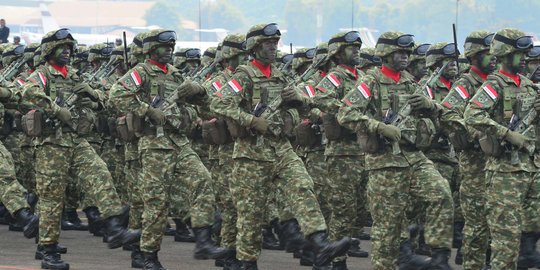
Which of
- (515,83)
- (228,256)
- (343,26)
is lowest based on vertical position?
(343,26)

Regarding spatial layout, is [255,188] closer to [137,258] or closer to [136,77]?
[136,77]

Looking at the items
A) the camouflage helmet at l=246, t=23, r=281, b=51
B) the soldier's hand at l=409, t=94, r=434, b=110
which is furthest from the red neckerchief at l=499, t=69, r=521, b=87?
the camouflage helmet at l=246, t=23, r=281, b=51

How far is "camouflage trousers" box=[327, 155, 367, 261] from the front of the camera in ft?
40.9

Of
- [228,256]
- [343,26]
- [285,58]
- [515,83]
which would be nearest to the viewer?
[515,83]

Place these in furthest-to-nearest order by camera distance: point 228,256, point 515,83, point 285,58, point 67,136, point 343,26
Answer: point 343,26, point 285,58, point 67,136, point 228,256, point 515,83

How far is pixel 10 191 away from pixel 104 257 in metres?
1.07

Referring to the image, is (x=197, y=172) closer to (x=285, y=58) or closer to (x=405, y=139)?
(x=405, y=139)

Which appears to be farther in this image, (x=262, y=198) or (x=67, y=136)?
(x=67, y=136)

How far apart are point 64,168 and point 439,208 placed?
139 inches

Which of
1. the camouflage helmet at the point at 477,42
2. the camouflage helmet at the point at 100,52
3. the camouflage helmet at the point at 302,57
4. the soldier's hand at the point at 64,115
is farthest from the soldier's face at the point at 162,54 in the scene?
the camouflage helmet at the point at 100,52

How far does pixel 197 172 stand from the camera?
12.0 m

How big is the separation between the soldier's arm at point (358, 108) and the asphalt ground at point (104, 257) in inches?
77.0

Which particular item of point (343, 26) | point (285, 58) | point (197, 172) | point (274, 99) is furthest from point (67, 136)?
point (343, 26)

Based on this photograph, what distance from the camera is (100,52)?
56.9ft
